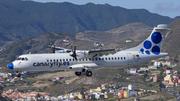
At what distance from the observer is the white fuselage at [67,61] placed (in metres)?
51.6

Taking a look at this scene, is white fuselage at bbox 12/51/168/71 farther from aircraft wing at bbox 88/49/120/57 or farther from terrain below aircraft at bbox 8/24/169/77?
aircraft wing at bbox 88/49/120/57

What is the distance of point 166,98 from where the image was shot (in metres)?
171

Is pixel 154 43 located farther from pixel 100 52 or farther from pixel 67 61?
pixel 67 61

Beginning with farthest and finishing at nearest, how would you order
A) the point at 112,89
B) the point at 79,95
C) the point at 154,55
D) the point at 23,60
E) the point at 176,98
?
the point at 112,89 → the point at 79,95 → the point at 176,98 → the point at 154,55 → the point at 23,60

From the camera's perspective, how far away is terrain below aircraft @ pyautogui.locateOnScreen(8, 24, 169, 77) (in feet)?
169

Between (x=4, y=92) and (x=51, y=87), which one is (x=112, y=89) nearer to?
(x=51, y=87)

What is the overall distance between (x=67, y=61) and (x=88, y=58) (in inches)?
164

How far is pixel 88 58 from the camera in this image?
5450 centimetres

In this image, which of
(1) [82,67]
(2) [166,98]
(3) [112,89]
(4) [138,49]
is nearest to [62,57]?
(1) [82,67]

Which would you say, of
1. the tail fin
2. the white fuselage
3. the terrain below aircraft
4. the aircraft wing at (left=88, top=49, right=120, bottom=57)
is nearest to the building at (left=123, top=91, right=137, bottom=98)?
the tail fin

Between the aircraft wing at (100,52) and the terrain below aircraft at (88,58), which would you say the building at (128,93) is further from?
the aircraft wing at (100,52)

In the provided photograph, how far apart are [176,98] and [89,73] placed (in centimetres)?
12993

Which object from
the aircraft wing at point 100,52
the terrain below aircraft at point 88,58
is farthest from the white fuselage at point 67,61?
the aircraft wing at point 100,52

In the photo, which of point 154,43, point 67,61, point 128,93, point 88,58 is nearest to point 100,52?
point 88,58
